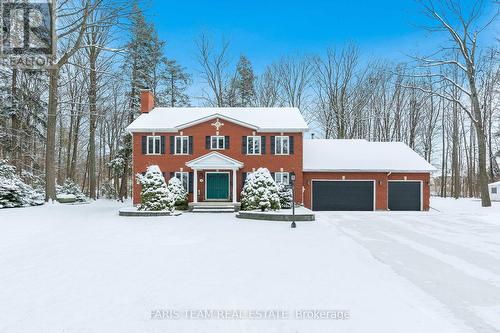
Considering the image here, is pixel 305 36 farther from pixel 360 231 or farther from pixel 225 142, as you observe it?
pixel 360 231

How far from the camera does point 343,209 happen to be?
2397 centimetres

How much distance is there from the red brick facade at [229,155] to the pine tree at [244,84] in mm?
14991

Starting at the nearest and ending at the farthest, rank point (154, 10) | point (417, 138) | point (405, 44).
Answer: point (154, 10) < point (405, 44) < point (417, 138)

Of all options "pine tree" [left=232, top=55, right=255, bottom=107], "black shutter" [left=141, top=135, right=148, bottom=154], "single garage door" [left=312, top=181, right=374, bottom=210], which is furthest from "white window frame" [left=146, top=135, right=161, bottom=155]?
"pine tree" [left=232, top=55, right=255, bottom=107]

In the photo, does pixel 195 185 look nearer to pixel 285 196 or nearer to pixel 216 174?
pixel 216 174

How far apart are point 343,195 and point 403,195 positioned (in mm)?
4269

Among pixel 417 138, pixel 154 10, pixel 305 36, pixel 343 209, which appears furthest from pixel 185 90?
pixel 417 138

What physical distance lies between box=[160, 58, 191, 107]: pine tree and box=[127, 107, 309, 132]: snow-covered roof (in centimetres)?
922

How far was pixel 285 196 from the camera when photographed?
2138 cm

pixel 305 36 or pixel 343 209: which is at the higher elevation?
pixel 305 36

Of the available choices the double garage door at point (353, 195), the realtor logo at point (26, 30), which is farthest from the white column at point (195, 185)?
the realtor logo at point (26, 30)

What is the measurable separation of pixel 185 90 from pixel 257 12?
11.1 metres

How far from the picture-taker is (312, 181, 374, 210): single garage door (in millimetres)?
24016

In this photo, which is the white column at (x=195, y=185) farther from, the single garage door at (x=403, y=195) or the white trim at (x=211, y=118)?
the single garage door at (x=403, y=195)
